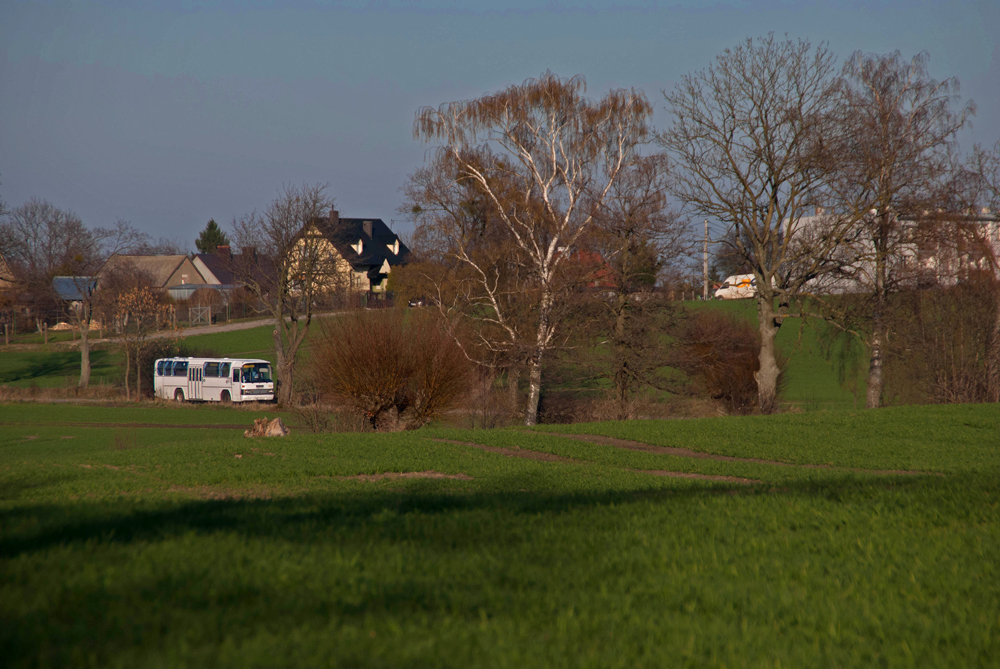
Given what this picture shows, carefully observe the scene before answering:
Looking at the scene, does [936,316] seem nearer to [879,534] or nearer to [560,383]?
[560,383]

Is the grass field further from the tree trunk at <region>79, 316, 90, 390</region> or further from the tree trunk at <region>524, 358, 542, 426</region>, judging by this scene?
the tree trunk at <region>79, 316, 90, 390</region>

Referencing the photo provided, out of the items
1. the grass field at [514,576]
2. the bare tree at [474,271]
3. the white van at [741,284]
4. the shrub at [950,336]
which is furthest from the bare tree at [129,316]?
the shrub at [950,336]

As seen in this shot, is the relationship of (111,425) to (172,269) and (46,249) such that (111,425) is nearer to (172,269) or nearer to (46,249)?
(46,249)

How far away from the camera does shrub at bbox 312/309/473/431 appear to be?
23.8m

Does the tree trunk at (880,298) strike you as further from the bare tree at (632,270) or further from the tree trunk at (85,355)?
the tree trunk at (85,355)

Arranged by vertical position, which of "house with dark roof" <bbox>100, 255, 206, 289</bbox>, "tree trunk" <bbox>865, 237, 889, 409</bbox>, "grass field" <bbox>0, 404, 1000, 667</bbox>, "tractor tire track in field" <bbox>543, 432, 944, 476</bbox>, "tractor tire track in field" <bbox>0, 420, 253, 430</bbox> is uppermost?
"house with dark roof" <bbox>100, 255, 206, 289</bbox>

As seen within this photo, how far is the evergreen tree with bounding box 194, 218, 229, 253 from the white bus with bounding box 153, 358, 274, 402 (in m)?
90.2

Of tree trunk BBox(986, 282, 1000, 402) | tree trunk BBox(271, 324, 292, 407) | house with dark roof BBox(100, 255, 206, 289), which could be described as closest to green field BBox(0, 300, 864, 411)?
tree trunk BBox(271, 324, 292, 407)

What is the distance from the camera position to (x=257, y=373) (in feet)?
155

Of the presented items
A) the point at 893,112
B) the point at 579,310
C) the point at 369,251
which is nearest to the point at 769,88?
the point at 893,112

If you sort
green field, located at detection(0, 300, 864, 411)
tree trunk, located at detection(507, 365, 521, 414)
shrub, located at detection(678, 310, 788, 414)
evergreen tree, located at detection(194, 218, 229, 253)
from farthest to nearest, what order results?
1. evergreen tree, located at detection(194, 218, 229, 253)
2. green field, located at detection(0, 300, 864, 411)
3. shrub, located at detection(678, 310, 788, 414)
4. tree trunk, located at detection(507, 365, 521, 414)

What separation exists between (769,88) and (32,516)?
2754 cm

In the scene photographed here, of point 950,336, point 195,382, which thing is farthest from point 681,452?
point 195,382

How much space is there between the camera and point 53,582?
3.93 meters
